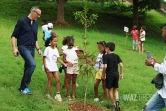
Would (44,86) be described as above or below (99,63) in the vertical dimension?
below

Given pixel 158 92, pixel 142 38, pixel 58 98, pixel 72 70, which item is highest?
pixel 158 92

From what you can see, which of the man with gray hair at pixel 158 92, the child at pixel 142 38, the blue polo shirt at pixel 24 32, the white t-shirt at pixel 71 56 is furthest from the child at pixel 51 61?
the child at pixel 142 38

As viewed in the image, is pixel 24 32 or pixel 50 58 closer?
pixel 24 32

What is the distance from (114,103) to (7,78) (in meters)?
3.20

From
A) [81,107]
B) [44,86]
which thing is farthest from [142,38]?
[81,107]

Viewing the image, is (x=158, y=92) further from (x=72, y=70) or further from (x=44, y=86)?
(x=44, y=86)

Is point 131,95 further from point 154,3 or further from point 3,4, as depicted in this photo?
point 3,4

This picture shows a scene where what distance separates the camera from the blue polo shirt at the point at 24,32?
7.34 metres

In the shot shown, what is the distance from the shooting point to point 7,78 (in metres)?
9.16

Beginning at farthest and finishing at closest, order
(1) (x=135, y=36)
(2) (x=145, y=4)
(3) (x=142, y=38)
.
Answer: (2) (x=145, y=4)
(1) (x=135, y=36)
(3) (x=142, y=38)

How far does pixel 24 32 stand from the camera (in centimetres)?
739

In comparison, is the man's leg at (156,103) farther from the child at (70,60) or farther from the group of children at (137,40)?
the group of children at (137,40)

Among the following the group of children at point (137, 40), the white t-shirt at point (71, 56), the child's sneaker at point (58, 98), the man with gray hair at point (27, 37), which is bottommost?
the group of children at point (137, 40)
